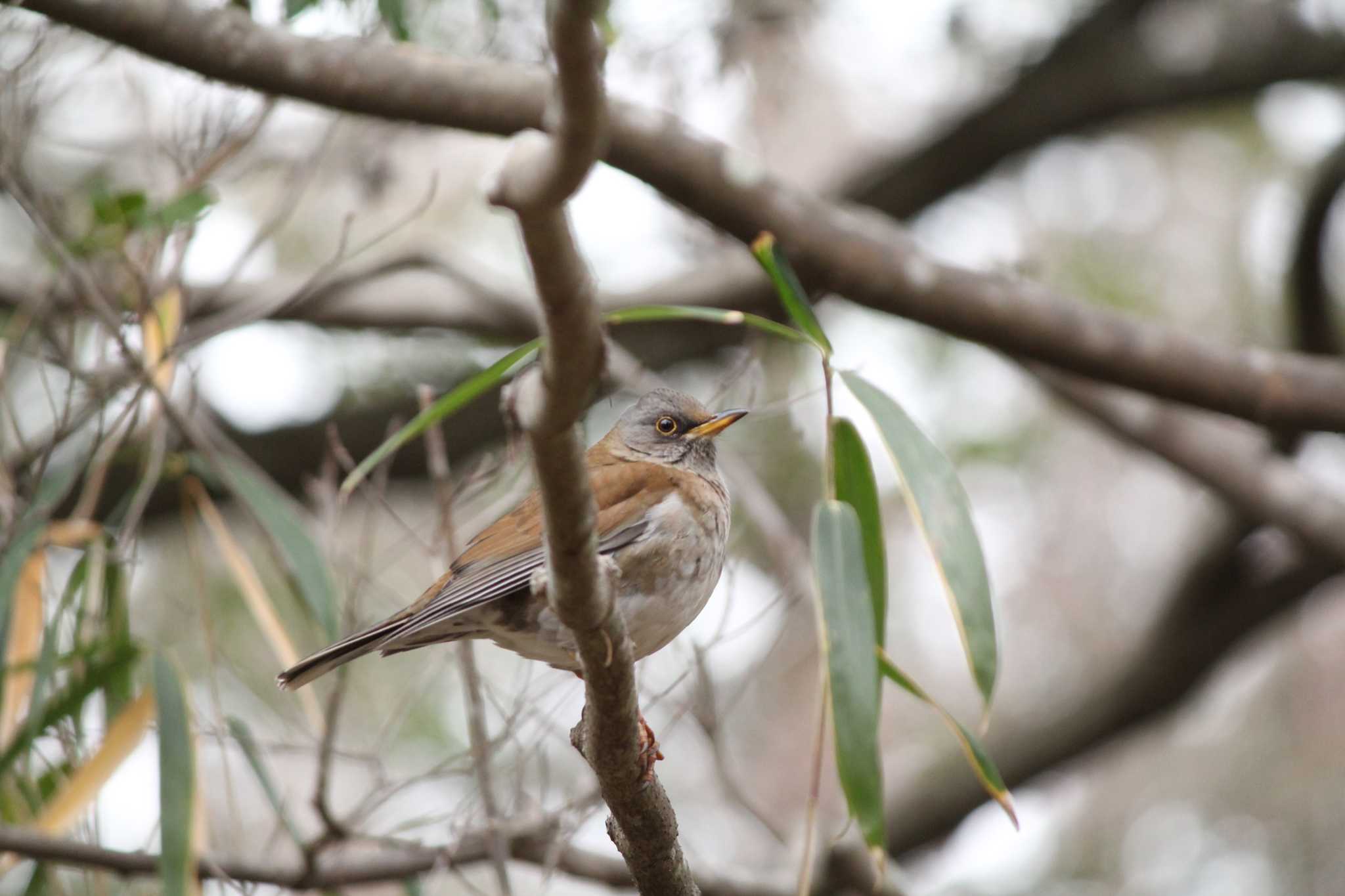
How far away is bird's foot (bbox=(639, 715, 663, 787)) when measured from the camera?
2928mm

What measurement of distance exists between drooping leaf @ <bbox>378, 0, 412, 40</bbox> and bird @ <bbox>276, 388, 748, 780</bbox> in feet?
6.15

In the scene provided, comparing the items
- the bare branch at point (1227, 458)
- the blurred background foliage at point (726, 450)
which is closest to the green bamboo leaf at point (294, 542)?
the blurred background foliage at point (726, 450)

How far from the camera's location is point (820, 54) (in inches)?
324

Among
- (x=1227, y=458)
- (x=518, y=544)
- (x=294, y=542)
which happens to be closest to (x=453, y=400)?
(x=518, y=544)

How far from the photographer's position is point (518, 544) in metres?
3.72

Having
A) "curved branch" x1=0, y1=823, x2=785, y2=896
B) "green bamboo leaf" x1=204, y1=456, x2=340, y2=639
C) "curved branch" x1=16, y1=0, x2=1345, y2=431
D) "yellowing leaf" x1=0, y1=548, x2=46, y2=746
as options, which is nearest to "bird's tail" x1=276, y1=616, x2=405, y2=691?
"green bamboo leaf" x1=204, y1=456, x2=340, y2=639

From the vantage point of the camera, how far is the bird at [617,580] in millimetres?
3473

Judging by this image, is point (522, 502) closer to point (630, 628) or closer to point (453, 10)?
point (630, 628)

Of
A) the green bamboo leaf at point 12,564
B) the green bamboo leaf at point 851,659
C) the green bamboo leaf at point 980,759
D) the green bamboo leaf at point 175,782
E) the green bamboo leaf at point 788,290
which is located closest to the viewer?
the green bamboo leaf at point 851,659

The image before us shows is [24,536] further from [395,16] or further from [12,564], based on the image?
[395,16]

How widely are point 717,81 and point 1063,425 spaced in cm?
580

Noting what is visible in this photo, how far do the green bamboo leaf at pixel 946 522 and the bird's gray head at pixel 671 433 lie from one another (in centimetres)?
125

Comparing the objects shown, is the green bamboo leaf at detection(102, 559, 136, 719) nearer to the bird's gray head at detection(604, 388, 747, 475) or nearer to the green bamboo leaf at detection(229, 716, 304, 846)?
the green bamboo leaf at detection(229, 716, 304, 846)

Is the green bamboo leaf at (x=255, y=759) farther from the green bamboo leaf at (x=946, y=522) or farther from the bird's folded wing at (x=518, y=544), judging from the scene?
the green bamboo leaf at (x=946, y=522)
